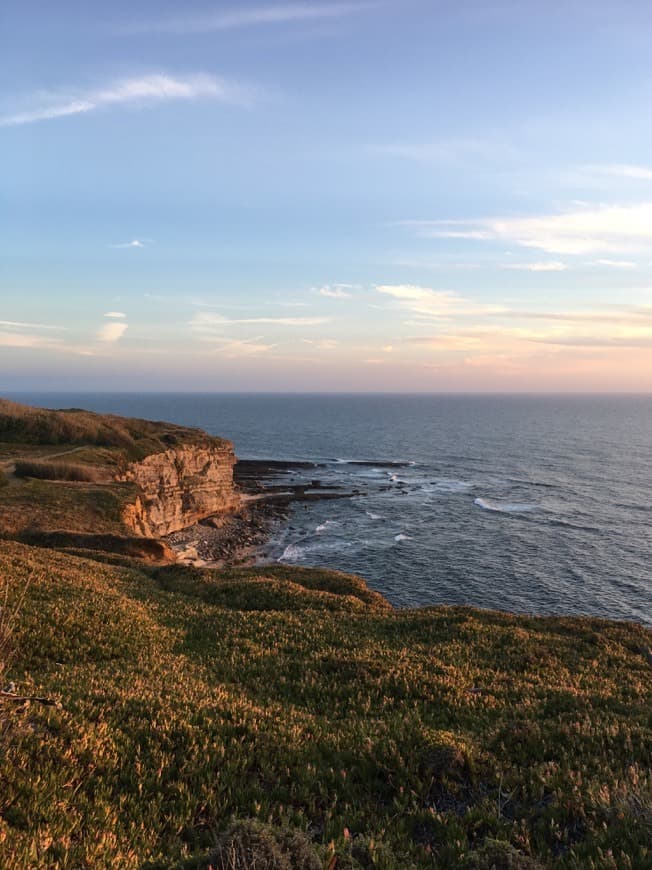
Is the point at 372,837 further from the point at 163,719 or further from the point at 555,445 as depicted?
the point at 555,445

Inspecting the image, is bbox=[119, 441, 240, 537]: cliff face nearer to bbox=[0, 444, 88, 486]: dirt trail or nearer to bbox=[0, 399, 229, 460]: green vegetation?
bbox=[0, 399, 229, 460]: green vegetation

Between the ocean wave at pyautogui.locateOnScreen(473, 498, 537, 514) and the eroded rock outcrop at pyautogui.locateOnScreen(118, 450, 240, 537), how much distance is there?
140 ft

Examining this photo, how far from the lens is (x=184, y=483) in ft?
257

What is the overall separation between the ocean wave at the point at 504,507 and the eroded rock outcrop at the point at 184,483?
42656 mm

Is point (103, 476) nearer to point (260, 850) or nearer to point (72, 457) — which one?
point (72, 457)

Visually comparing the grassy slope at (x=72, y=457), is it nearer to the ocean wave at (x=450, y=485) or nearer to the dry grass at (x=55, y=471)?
the dry grass at (x=55, y=471)

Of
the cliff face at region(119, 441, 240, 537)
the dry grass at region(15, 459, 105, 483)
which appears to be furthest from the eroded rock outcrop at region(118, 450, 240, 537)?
the dry grass at region(15, 459, 105, 483)

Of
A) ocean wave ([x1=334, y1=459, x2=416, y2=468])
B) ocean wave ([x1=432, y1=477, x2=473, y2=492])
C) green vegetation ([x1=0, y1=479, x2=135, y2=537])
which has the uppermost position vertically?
green vegetation ([x1=0, y1=479, x2=135, y2=537])

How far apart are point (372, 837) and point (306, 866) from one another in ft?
3.81

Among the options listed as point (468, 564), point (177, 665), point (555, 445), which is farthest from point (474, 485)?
point (177, 665)

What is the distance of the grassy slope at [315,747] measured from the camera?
620cm

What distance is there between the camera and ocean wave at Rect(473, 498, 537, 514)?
3403 inches

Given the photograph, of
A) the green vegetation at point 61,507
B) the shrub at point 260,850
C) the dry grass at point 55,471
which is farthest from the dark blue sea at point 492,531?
the shrub at point 260,850

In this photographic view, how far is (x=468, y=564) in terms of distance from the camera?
61.8m
